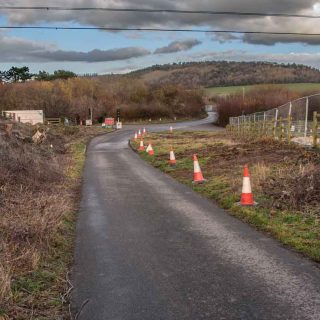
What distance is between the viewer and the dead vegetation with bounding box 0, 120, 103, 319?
5.25 metres

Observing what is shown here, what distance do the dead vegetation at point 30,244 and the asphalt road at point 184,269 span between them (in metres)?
0.27

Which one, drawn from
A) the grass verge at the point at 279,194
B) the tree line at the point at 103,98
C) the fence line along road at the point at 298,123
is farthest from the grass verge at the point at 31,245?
the tree line at the point at 103,98

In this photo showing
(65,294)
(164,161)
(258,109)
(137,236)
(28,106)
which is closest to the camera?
(65,294)

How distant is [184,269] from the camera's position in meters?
6.59

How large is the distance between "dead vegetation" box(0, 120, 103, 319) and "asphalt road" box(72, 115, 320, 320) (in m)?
0.27

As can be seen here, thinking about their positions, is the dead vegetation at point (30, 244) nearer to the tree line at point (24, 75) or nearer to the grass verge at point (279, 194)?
the grass verge at point (279, 194)

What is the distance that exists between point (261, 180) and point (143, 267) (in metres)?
6.89

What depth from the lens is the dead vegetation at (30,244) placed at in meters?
5.25

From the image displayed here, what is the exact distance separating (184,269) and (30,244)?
2428 mm

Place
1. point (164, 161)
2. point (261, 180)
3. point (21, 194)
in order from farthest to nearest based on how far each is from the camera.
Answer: point (164, 161)
point (261, 180)
point (21, 194)

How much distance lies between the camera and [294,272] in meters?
6.34

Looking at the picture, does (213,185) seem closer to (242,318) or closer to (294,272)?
(294,272)

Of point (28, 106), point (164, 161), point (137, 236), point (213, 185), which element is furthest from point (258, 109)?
point (137, 236)

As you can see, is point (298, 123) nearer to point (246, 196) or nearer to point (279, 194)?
point (279, 194)
